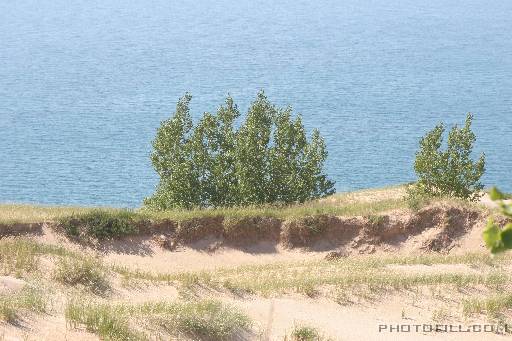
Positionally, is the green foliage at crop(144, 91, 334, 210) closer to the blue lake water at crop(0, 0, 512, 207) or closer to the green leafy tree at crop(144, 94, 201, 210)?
the green leafy tree at crop(144, 94, 201, 210)

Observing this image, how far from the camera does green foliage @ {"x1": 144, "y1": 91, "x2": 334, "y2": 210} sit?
158 feet

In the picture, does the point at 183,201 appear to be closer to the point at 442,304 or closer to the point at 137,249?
the point at 137,249

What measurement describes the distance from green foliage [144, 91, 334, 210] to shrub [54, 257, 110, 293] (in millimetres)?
21980

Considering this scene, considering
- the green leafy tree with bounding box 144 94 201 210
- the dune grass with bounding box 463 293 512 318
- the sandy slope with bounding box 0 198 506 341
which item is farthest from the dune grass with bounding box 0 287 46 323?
the green leafy tree with bounding box 144 94 201 210

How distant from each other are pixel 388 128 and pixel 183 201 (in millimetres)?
75870

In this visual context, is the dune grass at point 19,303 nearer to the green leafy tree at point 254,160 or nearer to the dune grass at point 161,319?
the dune grass at point 161,319

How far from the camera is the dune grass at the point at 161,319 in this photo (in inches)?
708

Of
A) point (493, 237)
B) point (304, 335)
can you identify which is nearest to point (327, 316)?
point (304, 335)

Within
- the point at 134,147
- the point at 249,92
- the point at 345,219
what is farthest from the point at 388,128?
the point at 345,219

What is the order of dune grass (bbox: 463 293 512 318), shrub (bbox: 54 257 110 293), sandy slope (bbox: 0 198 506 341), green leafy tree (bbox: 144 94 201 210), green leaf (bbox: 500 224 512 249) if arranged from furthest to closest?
green leafy tree (bbox: 144 94 201 210) < shrub (bbox: 54 257 110 293) < dune grass (bbox: 463 293 512 318) < sandy slope (bbox: 0 198 506 341) < green leaf (bbox: 500 224 512 249)

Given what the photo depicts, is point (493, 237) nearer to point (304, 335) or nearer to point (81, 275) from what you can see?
point (304, 335)

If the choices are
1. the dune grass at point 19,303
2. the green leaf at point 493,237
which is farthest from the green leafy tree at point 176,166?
the green leaf at point 493,237

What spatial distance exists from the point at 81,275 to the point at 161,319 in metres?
6.42

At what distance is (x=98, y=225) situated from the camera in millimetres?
35688
